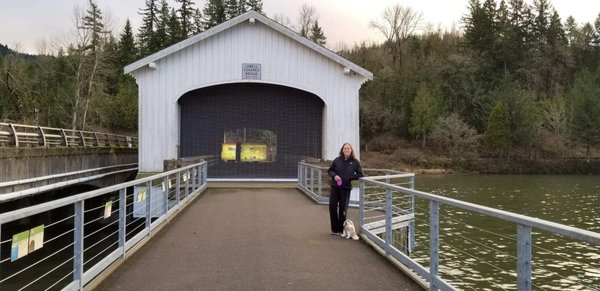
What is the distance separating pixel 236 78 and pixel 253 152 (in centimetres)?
314

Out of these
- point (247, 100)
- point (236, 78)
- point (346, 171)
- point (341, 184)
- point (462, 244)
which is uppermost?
point (236, 78)

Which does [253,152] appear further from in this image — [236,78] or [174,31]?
[174,31]

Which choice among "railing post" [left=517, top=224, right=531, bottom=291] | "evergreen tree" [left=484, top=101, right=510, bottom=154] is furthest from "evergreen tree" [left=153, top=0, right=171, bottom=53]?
"railing post" [left=517, top=224, right=531, bottom=291]

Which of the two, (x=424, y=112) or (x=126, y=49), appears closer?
(x=424, y=112)

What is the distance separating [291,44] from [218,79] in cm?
317

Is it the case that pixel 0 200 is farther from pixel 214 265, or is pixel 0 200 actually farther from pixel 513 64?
pixel 513 64

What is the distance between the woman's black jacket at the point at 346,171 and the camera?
367 inches

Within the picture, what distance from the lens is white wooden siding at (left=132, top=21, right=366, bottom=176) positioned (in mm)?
20047

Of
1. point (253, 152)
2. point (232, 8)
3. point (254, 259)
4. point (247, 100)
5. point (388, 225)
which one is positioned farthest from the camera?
point (232, 8)

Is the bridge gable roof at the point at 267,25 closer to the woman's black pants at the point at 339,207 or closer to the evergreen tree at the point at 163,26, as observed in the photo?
the woman's black pants at the point at 339,207

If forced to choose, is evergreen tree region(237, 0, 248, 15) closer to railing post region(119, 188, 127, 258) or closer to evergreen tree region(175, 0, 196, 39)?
evergreen tree region(175, 0, 196, 39)

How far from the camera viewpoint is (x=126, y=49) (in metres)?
74.1

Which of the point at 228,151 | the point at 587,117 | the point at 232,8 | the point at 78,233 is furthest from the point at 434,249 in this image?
the point at 232,8

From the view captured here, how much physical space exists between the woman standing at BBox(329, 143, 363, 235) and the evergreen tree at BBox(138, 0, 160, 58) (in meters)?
68.3
